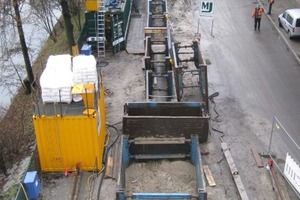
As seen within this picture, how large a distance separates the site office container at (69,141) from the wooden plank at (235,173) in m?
4.56

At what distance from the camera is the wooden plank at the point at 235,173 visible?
13641 millimetres

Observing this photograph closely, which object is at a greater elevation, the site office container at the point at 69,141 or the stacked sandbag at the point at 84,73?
the stacked sandbag at the point at 84,73

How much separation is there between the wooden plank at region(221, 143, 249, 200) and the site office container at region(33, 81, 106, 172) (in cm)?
456

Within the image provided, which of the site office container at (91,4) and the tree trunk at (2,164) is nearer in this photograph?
the tree trunk at (2,164)

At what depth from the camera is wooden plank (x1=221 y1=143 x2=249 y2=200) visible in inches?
537

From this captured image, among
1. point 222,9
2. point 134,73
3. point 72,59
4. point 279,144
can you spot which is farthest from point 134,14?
point 279,144

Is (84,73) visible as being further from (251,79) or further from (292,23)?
(292,23)

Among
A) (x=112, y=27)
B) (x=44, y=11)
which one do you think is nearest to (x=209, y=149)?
(x=112, y=27)

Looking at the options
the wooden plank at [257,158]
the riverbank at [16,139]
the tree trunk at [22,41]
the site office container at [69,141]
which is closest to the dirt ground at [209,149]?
the wooden plank at [257,158]

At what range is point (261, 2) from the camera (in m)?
31.7

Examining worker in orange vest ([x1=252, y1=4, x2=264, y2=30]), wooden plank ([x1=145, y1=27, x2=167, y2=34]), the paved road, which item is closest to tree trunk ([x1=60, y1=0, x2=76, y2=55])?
wooden plank ([x1=145, y1=27, x2=167, y2=34])

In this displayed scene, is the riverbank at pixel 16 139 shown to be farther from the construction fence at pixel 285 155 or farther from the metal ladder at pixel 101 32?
the construction fence at pixel 285 155

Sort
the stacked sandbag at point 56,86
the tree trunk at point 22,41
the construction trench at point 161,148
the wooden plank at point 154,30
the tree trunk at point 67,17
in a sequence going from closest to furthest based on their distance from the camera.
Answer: the construction trench at point 161,148, the stacked sandbag at point 56,86, the tree trunk at point 22,41, the tree trunk at point 67,17, the wooden plank at point 154,30

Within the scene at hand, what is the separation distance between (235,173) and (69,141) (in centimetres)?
574
